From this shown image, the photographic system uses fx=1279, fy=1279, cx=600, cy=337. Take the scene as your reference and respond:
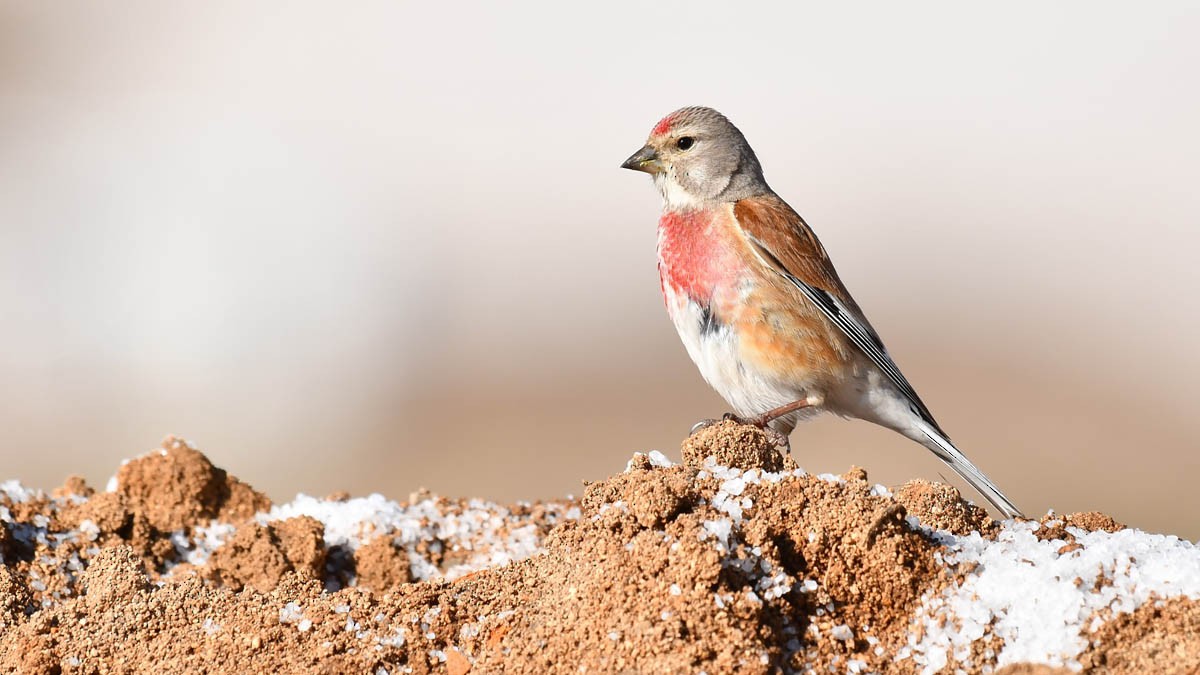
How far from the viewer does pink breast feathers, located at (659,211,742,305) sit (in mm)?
4953

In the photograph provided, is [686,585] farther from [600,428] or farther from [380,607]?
[600,428]

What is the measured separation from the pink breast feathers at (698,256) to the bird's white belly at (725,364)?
0.19 feet

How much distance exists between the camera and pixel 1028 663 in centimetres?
262

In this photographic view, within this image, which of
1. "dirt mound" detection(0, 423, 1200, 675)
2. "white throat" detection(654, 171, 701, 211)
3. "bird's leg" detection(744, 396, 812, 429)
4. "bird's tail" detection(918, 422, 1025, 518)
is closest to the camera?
"dirt mound" detection(0, 423, 1200, 675)

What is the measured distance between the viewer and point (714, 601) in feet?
8.80

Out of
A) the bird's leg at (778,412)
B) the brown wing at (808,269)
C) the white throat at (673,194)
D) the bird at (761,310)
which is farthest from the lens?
the white throat at (673,194)

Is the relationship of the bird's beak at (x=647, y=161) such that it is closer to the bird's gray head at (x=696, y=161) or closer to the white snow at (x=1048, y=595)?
the bird's gray head at (x=696, y=161)

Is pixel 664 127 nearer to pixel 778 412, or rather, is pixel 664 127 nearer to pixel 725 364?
pixel 725 364

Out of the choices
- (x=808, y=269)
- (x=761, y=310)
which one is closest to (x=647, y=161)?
(x=808, y=269)

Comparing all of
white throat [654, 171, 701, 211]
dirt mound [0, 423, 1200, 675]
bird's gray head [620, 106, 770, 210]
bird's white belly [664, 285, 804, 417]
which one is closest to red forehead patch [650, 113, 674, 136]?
bird's gray head [620, 106, 770, 210]

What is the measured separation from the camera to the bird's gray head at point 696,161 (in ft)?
17.8

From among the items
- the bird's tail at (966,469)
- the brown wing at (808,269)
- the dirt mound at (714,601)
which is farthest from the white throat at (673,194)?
the dirt mound at (714,601)

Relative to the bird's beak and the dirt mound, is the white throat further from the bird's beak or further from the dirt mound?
the dirt mound

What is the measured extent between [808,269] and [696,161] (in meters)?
0.70
